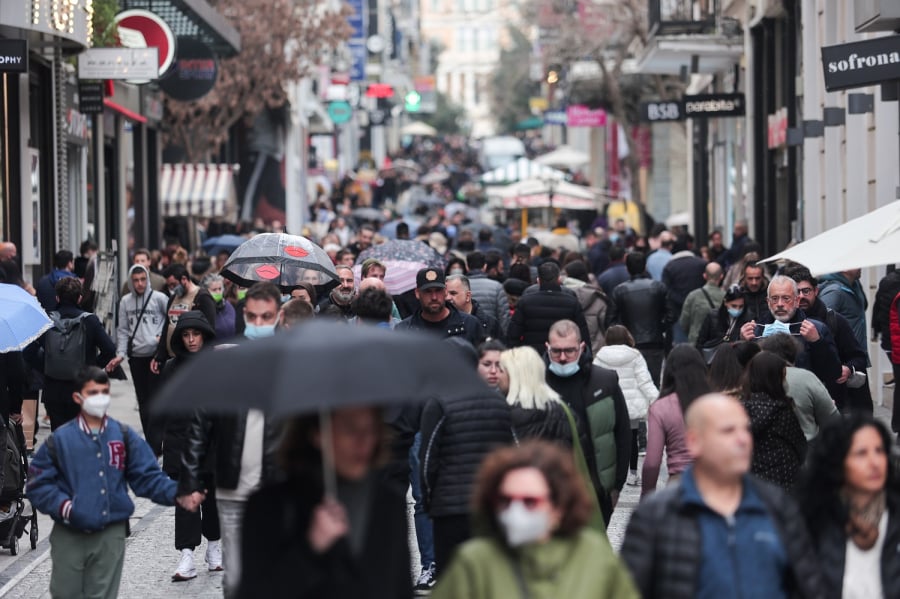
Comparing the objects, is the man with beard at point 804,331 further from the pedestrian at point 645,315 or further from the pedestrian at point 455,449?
the pedestrian at point 645,315

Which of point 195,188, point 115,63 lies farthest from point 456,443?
point 195,188

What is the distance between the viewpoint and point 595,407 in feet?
28.4

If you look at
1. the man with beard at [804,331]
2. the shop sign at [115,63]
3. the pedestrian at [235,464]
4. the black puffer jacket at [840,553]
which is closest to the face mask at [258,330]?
the pedestrian at [235,464]

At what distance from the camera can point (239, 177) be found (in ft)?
169

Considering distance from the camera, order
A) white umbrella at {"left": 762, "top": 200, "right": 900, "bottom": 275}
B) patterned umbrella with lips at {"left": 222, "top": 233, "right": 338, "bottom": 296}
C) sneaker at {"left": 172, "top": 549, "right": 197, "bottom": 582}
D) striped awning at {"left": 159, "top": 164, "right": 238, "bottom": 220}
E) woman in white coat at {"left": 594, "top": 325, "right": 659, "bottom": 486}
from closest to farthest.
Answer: white umbrella at {"left": 762, "top": 200, "right": 900, "bottom": 275} → sneaker at {"left": 172, "top": 549, "right": 197, "bottom": 582} → woman in white coat at {"left": 594, "top": 325, "right": 659, "bottom": 486} → patterned umbrella with lips at {"left": 222, "top": 233, "right": 338, "bottom": 296} → striped awning at {"left": 159, "top": 164, "right": 238, "bottom": 220}

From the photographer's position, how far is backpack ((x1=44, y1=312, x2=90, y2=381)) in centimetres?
1373

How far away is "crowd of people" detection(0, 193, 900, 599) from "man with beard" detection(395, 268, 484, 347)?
2 cm

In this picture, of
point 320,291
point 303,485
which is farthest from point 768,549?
point 320,291

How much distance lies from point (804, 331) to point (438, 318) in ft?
7.76

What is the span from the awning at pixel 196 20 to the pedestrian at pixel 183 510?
1453 cm

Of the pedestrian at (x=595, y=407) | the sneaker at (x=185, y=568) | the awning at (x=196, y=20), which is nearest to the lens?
the pedestrian at (x=595, y=407)

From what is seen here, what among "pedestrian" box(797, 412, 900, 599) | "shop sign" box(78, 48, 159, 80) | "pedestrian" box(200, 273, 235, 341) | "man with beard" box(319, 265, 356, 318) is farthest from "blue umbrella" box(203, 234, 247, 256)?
"pedestrian" box(797, 412, 900, 599)

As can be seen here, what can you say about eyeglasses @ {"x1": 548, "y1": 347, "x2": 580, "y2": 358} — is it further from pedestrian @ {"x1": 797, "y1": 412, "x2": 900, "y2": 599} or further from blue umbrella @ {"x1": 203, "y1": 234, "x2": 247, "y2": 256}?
blue umbrella @ {"x1": 203, "y1": 234, "x2": 247, "y2": 256}

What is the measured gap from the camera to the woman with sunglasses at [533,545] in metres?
4.83
